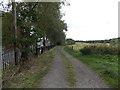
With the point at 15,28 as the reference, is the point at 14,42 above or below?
below

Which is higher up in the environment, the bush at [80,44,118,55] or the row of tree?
the row of tree

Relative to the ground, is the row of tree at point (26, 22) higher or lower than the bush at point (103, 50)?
higher

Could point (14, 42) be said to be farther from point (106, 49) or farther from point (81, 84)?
point (106, 49)

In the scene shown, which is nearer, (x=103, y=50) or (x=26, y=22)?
(x=26, y=22)

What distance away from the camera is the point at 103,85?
8.27m

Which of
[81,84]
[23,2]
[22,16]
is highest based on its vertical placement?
[23,2]

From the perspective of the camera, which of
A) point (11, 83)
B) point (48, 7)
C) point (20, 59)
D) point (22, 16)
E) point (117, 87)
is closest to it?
point (117, 87)

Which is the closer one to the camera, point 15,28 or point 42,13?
point 15,28

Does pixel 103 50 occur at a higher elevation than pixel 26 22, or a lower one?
lower

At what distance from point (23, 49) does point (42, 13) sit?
541 centimetres

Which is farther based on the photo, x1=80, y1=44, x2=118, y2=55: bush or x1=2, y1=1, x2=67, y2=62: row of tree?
x1=80, y1=44, x2=118, y2=55: bush

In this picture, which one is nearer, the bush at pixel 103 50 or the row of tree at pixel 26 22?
the row of tree at pixel 26 22

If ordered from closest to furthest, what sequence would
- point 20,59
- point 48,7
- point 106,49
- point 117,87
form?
1. point 117,87
2. point 20,59
3. point 48,7
4. point 106,49

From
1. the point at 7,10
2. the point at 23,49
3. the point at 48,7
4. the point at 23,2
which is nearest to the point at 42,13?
the point at 48,7
